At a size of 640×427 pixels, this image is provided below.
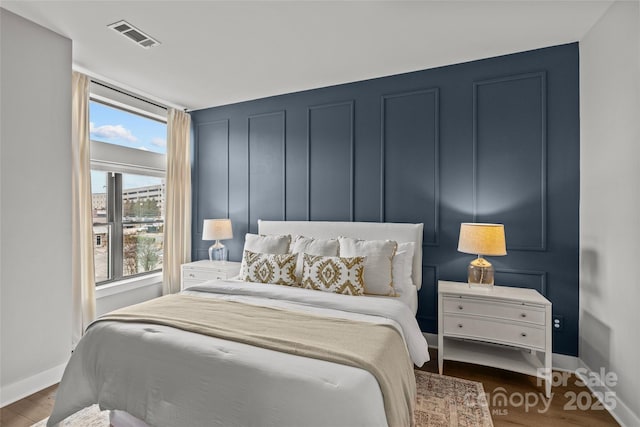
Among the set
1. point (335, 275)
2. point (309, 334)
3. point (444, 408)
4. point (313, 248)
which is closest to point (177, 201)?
point (313, 248)

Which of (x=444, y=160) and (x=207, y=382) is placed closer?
(x=207, y=382)

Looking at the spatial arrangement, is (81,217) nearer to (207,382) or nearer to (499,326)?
(207,382)

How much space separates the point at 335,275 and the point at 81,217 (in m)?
2.56

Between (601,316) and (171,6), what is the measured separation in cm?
385

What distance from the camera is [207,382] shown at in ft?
4.86

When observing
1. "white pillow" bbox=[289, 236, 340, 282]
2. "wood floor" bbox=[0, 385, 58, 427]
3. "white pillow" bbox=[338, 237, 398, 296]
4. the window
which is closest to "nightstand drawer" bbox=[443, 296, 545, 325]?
"white pillow" bbox=[338, 237, 398, 296]

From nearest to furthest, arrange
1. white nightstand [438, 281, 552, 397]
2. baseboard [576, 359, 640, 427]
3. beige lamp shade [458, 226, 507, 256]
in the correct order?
baseboard [576, 359, 640, 427]
white nightstand [438, 281, 552, 397]
beige lamp shade [458, 226, 507, 256]

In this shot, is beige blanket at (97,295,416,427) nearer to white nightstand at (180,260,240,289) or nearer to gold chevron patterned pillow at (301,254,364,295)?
gold chevron patterned pillow at (301,254,364,295)

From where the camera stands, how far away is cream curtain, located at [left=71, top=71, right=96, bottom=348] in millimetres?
3049

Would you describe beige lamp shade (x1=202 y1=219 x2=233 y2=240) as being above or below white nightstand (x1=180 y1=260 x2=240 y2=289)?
above

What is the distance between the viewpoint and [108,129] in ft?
11.8

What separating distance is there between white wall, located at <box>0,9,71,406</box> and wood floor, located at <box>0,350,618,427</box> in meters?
0.22

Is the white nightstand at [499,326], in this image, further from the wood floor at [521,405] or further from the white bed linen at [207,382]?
the white bed linen at [207,382]

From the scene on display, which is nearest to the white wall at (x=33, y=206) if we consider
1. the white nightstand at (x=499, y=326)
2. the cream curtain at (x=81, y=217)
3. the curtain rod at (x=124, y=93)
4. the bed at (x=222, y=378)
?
the cream curtain at (x=81, y=217)
